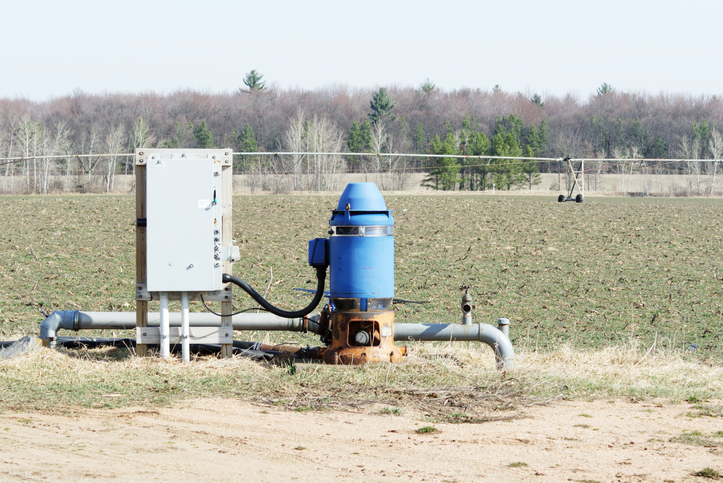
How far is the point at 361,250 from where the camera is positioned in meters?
7.75

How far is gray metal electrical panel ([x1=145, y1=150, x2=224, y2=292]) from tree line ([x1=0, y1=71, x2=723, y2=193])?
6880 centimetres

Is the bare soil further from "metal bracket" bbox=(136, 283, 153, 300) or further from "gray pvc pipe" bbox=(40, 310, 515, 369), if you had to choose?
"metal bracket" bbox=(136, 283, 153, 300)

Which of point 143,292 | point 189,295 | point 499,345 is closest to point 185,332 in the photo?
point 189,295

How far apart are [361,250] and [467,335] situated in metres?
1.43

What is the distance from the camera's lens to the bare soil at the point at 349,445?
4.74 metres

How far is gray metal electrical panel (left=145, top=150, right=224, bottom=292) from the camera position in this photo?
774 centimetres

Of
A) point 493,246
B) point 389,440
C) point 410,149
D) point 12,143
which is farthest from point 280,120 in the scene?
point 389,440

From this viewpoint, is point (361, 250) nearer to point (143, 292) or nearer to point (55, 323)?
point (143, 292)

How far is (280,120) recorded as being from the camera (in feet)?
384

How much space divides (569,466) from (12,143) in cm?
10146

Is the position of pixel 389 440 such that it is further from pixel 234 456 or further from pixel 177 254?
pixel 177 254

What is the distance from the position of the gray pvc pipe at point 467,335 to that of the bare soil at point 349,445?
149 centimetres

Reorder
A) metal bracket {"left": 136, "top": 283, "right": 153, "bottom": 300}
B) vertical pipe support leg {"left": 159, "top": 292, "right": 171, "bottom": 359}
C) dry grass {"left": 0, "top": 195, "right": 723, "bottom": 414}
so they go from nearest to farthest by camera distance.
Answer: dry grass {"left": 0, "top": 195, "right": 723, "bottom": 414} < vertical pipe support leg {"left": 159, "top": 292, "right": 171, "bottom": 359} < metal bracket {"left": 136, "top": 283, "right": 153, "bottom": 300}

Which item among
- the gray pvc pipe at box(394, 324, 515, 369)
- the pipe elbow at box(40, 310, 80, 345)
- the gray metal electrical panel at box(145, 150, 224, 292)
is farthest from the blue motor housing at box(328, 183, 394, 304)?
the pipe elbow at box(40, 310, 80, 345)
